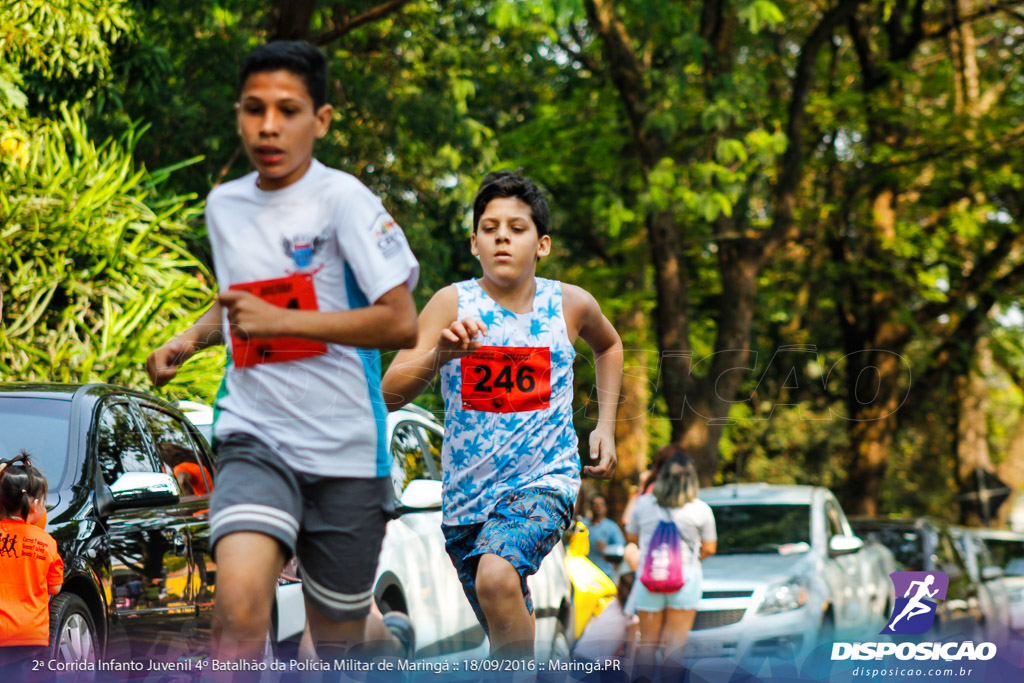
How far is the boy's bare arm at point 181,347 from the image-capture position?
3178 millimetres

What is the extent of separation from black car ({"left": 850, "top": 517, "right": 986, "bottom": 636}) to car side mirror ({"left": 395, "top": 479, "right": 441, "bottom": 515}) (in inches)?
340

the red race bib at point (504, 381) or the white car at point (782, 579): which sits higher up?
the red race bib at point (504, 381)

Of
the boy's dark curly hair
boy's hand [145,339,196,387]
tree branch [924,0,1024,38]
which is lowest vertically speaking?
the boy's dark curly hair

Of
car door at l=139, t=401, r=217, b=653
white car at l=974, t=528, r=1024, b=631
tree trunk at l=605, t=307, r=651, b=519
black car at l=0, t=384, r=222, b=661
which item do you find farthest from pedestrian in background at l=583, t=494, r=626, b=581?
black car at l=0, t=384, r=222, b=661

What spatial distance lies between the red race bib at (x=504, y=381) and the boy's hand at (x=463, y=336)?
0.71m

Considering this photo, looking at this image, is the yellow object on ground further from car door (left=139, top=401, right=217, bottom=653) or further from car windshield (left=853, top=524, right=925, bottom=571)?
car windshield (left=853, top=524, right=925, bottom=571)

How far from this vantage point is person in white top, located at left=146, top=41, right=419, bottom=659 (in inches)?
115

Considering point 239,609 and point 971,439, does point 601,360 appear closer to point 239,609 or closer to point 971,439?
point 239,609

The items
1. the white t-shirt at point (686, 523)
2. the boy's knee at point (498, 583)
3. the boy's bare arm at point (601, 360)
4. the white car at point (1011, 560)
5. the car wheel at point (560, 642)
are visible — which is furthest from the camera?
the white car at point (1011, 560)

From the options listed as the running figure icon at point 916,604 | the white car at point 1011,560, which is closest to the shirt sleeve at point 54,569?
the running figure icon at point 916,604

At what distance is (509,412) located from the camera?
13.7 ft

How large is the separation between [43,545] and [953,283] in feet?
58.6

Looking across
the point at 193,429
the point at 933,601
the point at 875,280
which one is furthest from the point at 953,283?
the point at 193,429

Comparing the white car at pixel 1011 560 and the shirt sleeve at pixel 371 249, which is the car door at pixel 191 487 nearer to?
the shirt sleeve at pixel 371 249
